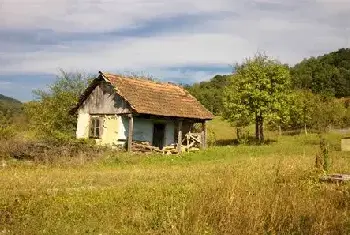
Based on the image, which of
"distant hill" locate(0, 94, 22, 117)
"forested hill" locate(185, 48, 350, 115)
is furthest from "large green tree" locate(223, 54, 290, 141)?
"forested hill" locate(185, 48, 350, 115)

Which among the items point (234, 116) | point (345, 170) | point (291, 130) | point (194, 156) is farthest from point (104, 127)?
point (291, 130)

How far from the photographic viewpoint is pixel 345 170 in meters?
13.8

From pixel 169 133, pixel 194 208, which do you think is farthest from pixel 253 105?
pixel 194 208

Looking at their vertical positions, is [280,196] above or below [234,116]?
below

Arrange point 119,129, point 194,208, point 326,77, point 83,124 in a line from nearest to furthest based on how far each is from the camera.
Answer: point 194,208 → point 119,129 → point 83,124 → point 326,77

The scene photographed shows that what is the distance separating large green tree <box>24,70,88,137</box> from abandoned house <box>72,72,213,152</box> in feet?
17.7

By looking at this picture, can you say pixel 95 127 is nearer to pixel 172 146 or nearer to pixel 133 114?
pixel 133 114

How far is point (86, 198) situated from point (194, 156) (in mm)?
16287

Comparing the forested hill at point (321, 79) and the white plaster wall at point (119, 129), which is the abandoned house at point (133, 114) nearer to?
the white plaster wall at point (119, 129)

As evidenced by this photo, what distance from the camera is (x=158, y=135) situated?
32438mm

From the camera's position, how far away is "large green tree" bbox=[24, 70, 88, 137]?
122ft

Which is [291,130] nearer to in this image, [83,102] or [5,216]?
[83,102]

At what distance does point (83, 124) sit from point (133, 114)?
5.08 metres

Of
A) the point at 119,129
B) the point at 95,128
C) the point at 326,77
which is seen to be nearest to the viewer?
the point at 119,129
